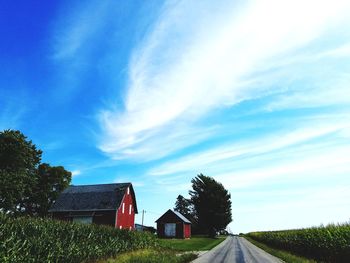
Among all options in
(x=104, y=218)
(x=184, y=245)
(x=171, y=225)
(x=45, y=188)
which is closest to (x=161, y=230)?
(x=171, y=225)

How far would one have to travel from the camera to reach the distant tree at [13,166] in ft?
150

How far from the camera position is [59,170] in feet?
233

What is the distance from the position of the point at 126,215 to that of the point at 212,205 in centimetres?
2846

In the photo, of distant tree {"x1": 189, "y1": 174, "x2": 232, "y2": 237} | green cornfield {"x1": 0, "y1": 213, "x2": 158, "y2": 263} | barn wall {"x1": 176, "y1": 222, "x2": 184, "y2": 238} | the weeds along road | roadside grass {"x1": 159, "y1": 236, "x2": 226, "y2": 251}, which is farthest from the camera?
distant tree {"x1": 189, "y1": 174, "x2": 232, "y2": 237}

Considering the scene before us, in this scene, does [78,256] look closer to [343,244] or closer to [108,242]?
[108,242]

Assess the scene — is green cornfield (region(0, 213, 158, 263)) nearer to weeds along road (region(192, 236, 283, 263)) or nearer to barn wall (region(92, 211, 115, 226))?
weeds along road (region(192, 236, 283, 263))

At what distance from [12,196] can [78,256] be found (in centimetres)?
3793

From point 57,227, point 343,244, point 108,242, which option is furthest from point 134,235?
point 343,244

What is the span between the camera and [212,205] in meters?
74.5

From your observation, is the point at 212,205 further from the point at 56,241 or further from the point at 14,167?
the point at 56,241

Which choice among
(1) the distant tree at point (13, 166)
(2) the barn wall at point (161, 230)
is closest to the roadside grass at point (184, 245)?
(2) the barn wall at point (161, 230)

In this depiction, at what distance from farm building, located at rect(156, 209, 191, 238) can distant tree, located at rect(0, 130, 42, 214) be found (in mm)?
24192

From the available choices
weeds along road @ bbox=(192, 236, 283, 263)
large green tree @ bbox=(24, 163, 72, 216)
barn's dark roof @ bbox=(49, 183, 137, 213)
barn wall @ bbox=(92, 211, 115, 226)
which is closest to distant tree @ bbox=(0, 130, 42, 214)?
barn's dark roof @ bbox=(49, 183, 137, 213)

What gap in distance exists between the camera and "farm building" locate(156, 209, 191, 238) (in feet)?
190
